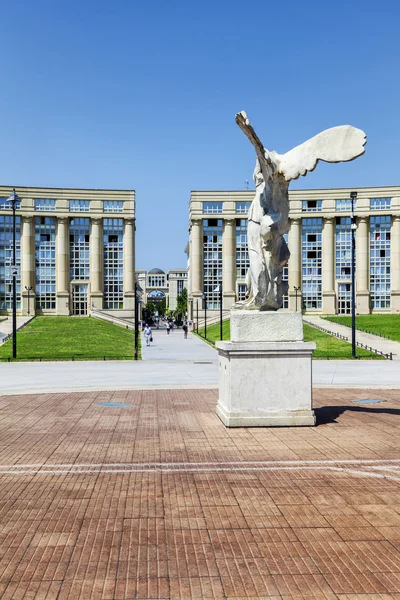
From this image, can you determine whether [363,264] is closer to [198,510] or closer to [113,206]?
[113,206]

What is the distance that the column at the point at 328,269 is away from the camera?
98.2 meters

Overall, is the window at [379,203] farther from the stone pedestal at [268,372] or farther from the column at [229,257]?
the stone pedestal at [268,372]

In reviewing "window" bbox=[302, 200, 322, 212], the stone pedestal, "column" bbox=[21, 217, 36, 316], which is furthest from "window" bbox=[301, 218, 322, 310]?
the stone pedestal

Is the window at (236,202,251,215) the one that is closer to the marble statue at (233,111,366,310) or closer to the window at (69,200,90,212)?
the window at (69,200,90,212)

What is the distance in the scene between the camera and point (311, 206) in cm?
9962

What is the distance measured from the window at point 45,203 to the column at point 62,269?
237cm

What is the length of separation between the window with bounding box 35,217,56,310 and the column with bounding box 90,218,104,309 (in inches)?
227

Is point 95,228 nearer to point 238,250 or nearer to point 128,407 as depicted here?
point 238,250

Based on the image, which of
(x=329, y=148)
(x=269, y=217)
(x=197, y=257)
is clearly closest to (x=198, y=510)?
(x=269, y=217)

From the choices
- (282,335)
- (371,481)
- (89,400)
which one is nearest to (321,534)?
(371,481)

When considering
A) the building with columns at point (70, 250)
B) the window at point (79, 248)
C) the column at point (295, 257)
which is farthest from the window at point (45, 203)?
the column at point (295, 257)

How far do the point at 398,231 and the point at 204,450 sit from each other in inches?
3582

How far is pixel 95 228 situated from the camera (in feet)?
323

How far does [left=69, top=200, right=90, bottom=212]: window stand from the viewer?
322 ft
